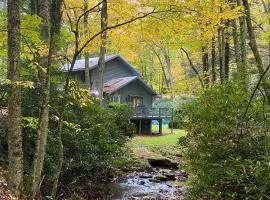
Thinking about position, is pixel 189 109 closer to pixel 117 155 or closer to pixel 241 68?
pixel 241 68

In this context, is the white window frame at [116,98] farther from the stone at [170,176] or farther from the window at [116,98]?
the stone at [170,176]

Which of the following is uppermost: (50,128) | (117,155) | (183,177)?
(50,128)

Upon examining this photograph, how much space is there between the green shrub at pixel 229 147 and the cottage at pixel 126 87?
2282 cm

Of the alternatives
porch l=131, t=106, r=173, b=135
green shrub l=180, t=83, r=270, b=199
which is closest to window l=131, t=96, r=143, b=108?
porch l=131, t=106, r=173, b=135

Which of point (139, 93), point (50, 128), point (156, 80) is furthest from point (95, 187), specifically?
point (156, 80)

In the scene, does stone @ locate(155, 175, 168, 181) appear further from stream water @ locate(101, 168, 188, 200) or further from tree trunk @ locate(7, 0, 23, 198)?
tree trunk @ locate(7, 0, 23, 198)

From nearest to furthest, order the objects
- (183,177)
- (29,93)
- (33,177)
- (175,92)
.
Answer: (33,177), (29,93), (183,177), (175,92)

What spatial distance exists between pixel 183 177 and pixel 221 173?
900 centimetres

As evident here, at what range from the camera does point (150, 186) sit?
46.2 ft

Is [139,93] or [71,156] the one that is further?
[139,93]

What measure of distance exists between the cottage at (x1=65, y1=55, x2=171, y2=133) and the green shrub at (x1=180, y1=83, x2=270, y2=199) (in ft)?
74.9

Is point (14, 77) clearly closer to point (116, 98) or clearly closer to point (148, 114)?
point (148, 114)

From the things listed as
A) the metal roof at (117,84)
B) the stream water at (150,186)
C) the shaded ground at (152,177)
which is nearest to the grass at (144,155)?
the shaded ground at (152,177)

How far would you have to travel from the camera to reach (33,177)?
688 cm
